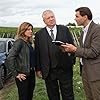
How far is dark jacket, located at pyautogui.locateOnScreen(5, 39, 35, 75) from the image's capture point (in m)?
6.31

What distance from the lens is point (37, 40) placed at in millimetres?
6609

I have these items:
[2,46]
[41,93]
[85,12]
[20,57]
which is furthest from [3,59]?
[85,12]

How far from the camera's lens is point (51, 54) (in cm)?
648

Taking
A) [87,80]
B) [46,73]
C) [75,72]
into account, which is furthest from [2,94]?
[87,80]

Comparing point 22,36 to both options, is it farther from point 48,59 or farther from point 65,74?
point 65,74

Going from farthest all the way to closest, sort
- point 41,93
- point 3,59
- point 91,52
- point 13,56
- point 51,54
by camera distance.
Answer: point 3,59 < point 41,93 < point 51,54 < point 13,56 < point 91,52

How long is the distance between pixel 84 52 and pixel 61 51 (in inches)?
38.7

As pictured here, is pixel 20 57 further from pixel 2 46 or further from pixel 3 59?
pixel 2 46

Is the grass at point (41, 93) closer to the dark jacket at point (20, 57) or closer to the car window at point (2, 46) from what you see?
the car window at point (2, 46)

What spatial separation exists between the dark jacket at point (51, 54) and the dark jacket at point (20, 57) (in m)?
0.31

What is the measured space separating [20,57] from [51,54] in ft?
1.90

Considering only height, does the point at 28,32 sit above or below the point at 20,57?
above

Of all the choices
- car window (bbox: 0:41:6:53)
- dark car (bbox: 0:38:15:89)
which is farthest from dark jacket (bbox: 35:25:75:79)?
car window (bbox: 0:41:6:53)

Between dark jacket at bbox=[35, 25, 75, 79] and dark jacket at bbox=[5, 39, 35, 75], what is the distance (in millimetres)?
311
